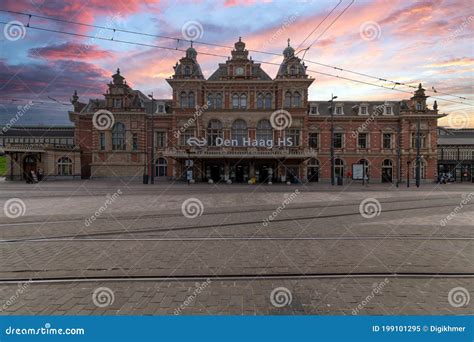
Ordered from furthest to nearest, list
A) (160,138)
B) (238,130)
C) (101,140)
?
1. (160,138)
2. (101,140)
3. (238,130)

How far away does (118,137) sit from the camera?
37.5m

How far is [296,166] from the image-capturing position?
115 ft

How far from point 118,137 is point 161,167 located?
7671 mm

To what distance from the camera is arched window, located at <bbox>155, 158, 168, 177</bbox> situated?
3825cm

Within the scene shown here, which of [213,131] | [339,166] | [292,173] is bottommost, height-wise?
[292,173]

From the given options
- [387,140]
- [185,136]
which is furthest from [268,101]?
[387,140]

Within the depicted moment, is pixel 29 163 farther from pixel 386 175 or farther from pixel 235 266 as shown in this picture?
pixel 386 175

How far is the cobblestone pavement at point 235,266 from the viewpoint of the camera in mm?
3740

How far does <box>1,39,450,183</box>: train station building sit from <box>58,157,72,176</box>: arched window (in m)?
1.47

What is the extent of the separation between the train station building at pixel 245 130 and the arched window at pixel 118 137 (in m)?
0.14

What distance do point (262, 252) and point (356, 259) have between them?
2.08 m

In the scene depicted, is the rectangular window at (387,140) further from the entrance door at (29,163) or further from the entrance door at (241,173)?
the entrance door at (29,163)

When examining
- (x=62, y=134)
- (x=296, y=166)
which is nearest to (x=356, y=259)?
(x=296, y=166)

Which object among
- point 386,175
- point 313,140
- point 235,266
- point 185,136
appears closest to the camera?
point 235,266
